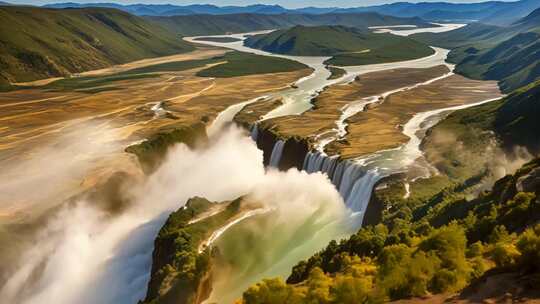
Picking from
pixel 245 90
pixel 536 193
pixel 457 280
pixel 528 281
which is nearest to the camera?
pixel 528 281

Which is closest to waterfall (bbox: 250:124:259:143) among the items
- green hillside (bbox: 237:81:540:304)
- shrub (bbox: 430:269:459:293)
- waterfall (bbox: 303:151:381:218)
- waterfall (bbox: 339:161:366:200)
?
waterfall (bbox: 303:151:381:218)

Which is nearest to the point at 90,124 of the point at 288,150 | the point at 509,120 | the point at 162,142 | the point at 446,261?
the point at 162,142

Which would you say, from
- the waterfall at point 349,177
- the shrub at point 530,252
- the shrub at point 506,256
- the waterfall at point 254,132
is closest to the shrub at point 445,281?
the shrub at point 506,256

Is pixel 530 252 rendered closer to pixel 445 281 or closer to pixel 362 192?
pixel 445 281

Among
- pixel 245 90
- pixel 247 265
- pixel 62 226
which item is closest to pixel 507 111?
pixel 247 265

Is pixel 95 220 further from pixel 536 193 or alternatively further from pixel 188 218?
pixel 536 193

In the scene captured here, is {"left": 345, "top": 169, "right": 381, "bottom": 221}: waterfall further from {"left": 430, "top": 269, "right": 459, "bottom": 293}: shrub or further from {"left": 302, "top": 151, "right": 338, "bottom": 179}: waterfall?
{"left": 430, "top": 269, "right": 459, "bottom": 293}: shrub

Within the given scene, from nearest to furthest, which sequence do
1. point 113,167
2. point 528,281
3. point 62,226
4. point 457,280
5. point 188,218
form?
point 528,281, point 457,280, point 188,218, point 62,226, point 113,167
